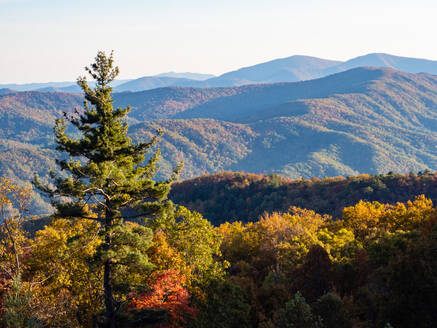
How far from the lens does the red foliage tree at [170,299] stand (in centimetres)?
2323

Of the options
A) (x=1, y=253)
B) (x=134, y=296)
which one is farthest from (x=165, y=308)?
(x=1, y=253)

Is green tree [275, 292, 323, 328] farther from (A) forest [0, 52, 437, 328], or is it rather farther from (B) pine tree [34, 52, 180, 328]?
(B) pine tree [34, 52, 180, 328]

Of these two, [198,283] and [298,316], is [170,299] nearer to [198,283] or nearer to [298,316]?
[198,283]

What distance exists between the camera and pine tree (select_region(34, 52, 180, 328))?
2320 cm

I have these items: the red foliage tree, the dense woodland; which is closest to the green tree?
the dense woodland

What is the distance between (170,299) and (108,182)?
7848 millimetres

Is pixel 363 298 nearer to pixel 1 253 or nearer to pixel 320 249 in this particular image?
pixel 320 249

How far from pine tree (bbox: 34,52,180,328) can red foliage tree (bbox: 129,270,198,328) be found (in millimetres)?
1578

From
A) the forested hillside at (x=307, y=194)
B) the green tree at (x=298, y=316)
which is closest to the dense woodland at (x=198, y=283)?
the green tree at (x=298, y=316)

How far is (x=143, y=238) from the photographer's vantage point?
996 inches

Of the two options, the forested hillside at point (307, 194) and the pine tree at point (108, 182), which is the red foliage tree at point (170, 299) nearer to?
the pine tree at point (108, 182)

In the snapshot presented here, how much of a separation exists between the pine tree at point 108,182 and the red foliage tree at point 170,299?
1578 mm

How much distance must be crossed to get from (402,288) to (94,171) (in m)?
17.8

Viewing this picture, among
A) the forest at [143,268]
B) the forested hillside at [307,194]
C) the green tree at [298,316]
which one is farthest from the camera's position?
the forested hillside at [307,194]
